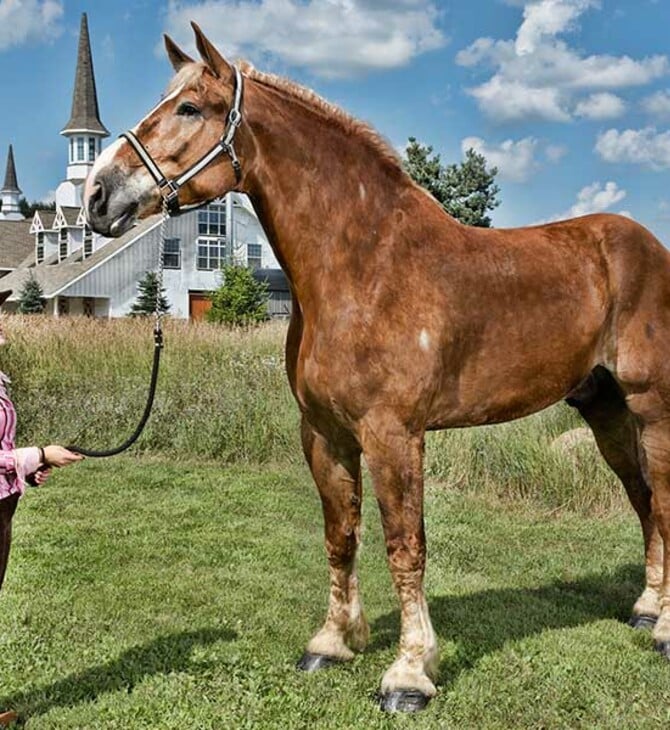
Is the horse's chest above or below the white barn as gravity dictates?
below

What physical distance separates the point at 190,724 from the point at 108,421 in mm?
7235

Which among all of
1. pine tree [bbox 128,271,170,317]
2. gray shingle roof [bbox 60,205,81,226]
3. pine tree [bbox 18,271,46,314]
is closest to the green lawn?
pine tree [bbox 128,271,170,317]

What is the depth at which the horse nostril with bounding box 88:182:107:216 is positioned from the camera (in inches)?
130

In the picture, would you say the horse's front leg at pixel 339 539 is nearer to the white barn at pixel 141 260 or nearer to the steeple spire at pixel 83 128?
the white barn at pixel 141 260

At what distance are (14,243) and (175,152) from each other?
144 ft

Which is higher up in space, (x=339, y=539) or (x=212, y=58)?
(x=212, y=58)

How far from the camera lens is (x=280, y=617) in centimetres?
489

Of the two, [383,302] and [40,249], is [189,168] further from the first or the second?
[40,249]

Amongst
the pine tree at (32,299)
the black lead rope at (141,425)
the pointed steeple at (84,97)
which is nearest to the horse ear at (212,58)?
the black lead rope at (141,425)

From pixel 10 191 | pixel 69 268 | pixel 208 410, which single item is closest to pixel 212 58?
pixel 208 410

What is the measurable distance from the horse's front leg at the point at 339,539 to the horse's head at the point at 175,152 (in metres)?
1.21

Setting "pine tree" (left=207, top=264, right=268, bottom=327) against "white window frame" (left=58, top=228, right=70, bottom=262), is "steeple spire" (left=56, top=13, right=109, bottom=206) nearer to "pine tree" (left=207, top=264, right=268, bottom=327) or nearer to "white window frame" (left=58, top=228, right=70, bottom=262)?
"white window frame" (left=58, top=228, right=70, bottom=262)

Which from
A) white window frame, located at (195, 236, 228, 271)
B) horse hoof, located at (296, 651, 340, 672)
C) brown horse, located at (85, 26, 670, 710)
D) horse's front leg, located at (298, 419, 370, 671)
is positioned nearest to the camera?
brown horse, located at (85, 26, 670, 710)

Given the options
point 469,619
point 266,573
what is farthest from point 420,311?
point 266,573
